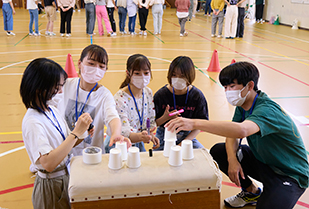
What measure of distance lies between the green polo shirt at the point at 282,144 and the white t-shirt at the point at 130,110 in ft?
3.18

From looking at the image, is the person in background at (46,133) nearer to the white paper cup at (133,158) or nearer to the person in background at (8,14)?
the white paper cup at (133,158)

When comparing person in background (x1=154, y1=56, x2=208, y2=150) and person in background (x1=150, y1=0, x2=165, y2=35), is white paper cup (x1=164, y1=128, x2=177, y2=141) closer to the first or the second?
person in background (x1=154, y1=56, x2=208, y2=150)

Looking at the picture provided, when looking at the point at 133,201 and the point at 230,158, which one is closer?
the point at 133,201

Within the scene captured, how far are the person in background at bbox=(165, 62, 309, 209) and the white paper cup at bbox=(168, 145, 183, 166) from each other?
23 centimetres

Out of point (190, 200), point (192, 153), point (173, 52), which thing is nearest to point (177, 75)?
point (192, 153)

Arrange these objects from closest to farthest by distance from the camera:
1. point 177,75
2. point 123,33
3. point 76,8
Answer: point 177,75
point 123,33
point 76,8

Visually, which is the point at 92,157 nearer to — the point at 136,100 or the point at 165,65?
the point at 136,100

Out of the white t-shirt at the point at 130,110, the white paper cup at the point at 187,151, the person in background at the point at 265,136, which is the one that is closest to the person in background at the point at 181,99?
the white t-shirt at the point at 130,110

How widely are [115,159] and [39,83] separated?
2.25 ft

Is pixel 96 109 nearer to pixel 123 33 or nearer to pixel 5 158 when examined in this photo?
pixel 5 158

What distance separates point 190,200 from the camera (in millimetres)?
1726

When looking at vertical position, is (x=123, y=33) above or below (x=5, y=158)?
above

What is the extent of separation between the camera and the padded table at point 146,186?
1.61m

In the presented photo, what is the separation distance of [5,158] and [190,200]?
7.47 feet
